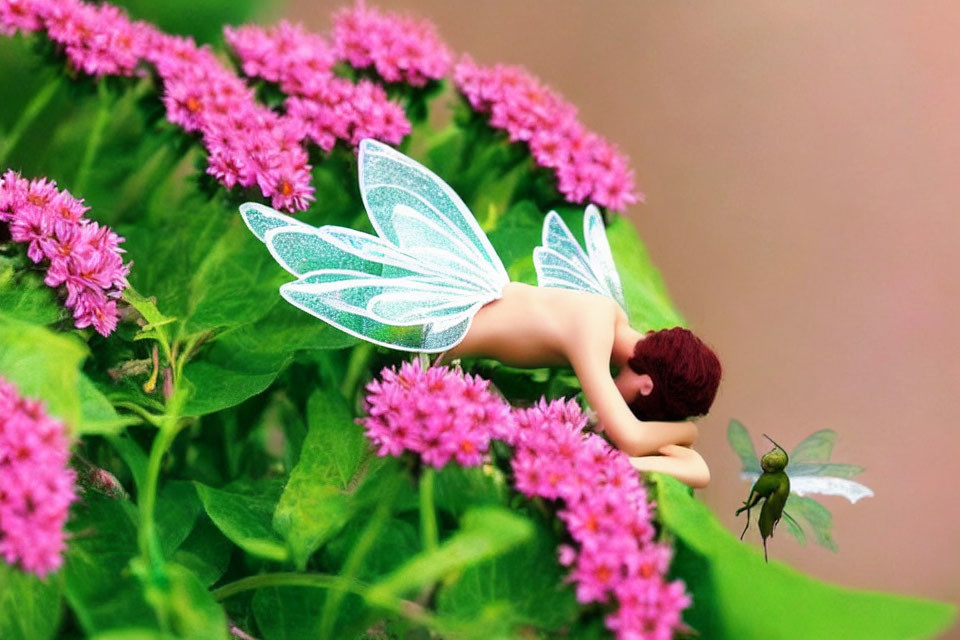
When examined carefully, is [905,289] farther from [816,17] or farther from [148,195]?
[148,195]

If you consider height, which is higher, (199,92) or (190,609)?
(199,92)

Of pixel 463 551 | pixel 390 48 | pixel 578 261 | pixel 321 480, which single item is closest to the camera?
pixel 463 551

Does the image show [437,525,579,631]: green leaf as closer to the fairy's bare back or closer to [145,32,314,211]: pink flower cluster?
the fairy's bare back

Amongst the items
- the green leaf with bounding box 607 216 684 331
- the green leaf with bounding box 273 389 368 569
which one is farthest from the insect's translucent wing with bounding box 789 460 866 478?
the green leaf with bounding box 273 389 368 569

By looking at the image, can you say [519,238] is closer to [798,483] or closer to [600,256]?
[600,256]

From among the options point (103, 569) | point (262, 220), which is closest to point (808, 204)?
point (262, 220)

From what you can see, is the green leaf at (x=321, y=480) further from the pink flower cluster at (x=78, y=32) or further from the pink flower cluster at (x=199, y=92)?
the pink flower cluster at (x=78, y=32)

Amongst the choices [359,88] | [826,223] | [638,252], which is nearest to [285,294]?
[359,88]
